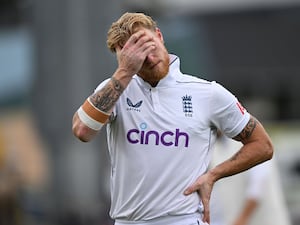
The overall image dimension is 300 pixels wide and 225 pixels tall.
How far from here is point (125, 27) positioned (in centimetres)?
767

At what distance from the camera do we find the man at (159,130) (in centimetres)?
769

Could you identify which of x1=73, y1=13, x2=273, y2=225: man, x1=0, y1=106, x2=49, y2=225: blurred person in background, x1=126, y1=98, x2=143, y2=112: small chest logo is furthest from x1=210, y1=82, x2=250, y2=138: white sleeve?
x1=0, y1=106, x2=49, y2=225: blurred person in background

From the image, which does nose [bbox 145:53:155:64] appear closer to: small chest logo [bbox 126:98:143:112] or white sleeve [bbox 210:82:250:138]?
small chest logo [bbox 126:98:143:112]

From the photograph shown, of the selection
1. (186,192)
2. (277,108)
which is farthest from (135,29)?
(277,108)

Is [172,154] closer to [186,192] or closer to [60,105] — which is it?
[186,192]

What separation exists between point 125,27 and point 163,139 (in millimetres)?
684

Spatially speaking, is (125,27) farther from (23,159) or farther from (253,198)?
(23,159)

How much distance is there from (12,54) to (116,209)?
24.6 metres

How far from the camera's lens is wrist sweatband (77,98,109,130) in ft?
25.1

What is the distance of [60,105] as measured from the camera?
30266mm

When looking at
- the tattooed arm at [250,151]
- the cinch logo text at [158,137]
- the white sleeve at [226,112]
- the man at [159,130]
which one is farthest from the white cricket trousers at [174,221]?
the white sleeve at [226,112]

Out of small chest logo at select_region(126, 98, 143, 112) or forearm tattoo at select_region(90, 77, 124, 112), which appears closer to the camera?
forearm tattoo at select_region(90, 77, 124, 112)

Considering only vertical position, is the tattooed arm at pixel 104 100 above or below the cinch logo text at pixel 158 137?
above

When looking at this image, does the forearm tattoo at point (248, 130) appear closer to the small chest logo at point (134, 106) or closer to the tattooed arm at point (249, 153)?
the tattooed arm at point (249, 153)
